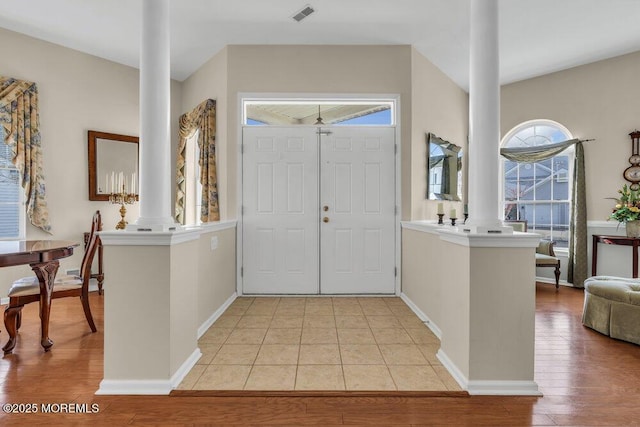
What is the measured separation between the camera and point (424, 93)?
4426 millimetres

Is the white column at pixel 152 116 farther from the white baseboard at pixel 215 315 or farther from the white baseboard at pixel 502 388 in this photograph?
the white baseboard at pixel 502 388

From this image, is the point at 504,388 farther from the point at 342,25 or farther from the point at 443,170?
the point at 342,25

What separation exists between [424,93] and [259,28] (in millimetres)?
2242

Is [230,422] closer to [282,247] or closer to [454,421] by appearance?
[454,421]

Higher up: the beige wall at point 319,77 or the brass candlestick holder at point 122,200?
the beige wall at point 319,77

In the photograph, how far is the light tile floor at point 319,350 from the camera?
2111 millimetres

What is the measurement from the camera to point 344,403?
1927 mm

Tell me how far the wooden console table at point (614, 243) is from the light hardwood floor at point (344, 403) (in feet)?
7.10

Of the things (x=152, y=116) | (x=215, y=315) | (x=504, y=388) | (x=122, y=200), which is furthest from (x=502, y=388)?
(x=122, y=200)

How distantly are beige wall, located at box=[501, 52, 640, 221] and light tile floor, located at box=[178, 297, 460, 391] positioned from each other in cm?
350

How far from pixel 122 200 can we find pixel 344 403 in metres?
3.75

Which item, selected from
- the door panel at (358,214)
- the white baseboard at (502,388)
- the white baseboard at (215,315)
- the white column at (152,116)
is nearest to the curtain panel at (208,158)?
the white baseboard at (215,315)

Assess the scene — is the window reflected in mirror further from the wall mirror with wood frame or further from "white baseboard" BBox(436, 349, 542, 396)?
the wall mirror with wood frame

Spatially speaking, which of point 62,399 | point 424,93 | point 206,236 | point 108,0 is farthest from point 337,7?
point 62,399
